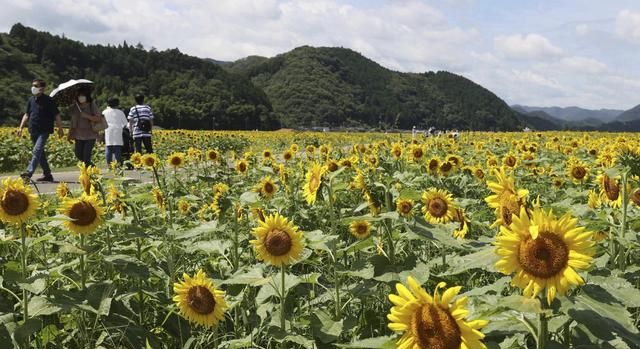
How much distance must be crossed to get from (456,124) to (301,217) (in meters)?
113

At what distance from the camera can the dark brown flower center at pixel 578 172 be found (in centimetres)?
500

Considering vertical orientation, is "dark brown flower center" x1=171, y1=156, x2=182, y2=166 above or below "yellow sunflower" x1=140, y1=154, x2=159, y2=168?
below

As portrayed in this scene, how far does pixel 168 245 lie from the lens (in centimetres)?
301

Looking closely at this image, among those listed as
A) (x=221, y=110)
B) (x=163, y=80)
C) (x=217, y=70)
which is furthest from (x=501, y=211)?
(x=217, y=70)

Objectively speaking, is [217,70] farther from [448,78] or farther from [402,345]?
[448,78]

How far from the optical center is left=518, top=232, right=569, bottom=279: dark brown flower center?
57.2 inches

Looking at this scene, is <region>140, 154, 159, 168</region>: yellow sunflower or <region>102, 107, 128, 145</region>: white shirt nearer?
<region>140, 154, 159, 168</region>: yellow sunflower

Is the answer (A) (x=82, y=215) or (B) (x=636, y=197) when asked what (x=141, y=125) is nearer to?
(A) (x=82, y=215)

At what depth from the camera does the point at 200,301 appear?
2.29 meters

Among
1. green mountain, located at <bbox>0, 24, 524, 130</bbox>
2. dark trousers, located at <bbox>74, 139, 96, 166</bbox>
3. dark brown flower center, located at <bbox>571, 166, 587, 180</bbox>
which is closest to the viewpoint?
dark brown flower center, located at <bbox>571, 166, 587, 180</bbox>

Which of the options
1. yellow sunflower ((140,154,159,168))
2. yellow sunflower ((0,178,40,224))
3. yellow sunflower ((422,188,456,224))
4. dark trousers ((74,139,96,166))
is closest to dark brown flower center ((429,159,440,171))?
yellow sunflower ((422,188,456,224))

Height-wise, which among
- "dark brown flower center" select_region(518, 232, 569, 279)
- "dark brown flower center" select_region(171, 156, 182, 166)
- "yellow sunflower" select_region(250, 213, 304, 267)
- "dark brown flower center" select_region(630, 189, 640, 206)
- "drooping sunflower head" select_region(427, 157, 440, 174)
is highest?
"dark brown flower center" select_region(518, 232, 569, 279)

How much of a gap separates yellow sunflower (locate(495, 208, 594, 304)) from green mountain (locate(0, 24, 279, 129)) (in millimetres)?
57362

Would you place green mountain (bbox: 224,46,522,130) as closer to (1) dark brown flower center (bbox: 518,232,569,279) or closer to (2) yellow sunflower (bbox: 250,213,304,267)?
(2) yellow sunflower (bbox: 250,213,304,267)
